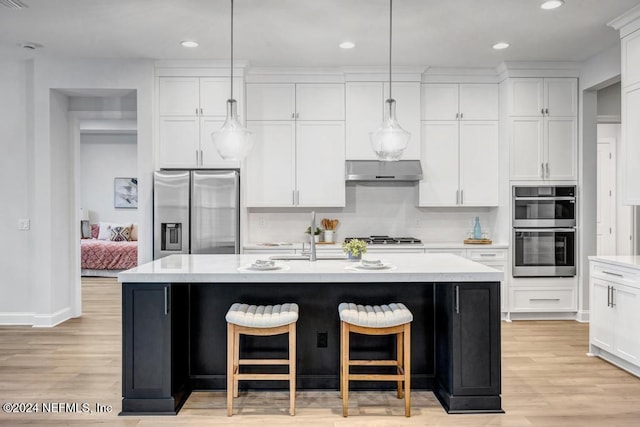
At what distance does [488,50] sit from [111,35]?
3.60 metres

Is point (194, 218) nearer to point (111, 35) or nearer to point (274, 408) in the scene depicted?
point (111, 35)

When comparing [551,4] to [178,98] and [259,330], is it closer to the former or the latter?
[259,330]

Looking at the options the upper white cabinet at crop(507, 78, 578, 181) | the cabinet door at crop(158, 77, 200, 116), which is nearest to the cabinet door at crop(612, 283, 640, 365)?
the upper white cabinet at crop(507, 78, 578, 181)

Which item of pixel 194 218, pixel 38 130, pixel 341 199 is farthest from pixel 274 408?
pixel 38 130

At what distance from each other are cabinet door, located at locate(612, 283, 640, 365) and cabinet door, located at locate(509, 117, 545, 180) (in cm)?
187

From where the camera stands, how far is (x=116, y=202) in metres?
9.73

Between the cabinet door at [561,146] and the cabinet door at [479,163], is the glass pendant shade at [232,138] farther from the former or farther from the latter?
the cabinet door at [561,146]

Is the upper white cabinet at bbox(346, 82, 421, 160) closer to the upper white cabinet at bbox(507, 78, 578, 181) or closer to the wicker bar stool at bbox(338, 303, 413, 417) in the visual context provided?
the upper white cabinet at bbox(507, 78, 578, 181)

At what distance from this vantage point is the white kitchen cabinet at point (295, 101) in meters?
5.39

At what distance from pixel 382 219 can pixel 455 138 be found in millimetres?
1260

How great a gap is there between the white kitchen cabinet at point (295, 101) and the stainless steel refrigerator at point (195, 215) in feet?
3.26

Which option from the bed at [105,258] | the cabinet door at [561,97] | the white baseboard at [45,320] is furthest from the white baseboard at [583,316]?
the bed at [105,258]

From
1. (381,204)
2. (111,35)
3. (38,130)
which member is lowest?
(381,204)

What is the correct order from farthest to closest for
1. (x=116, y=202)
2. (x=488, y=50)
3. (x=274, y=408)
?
(x=116, y=202) → (x=488, y=50) → (x=274, y=408)
